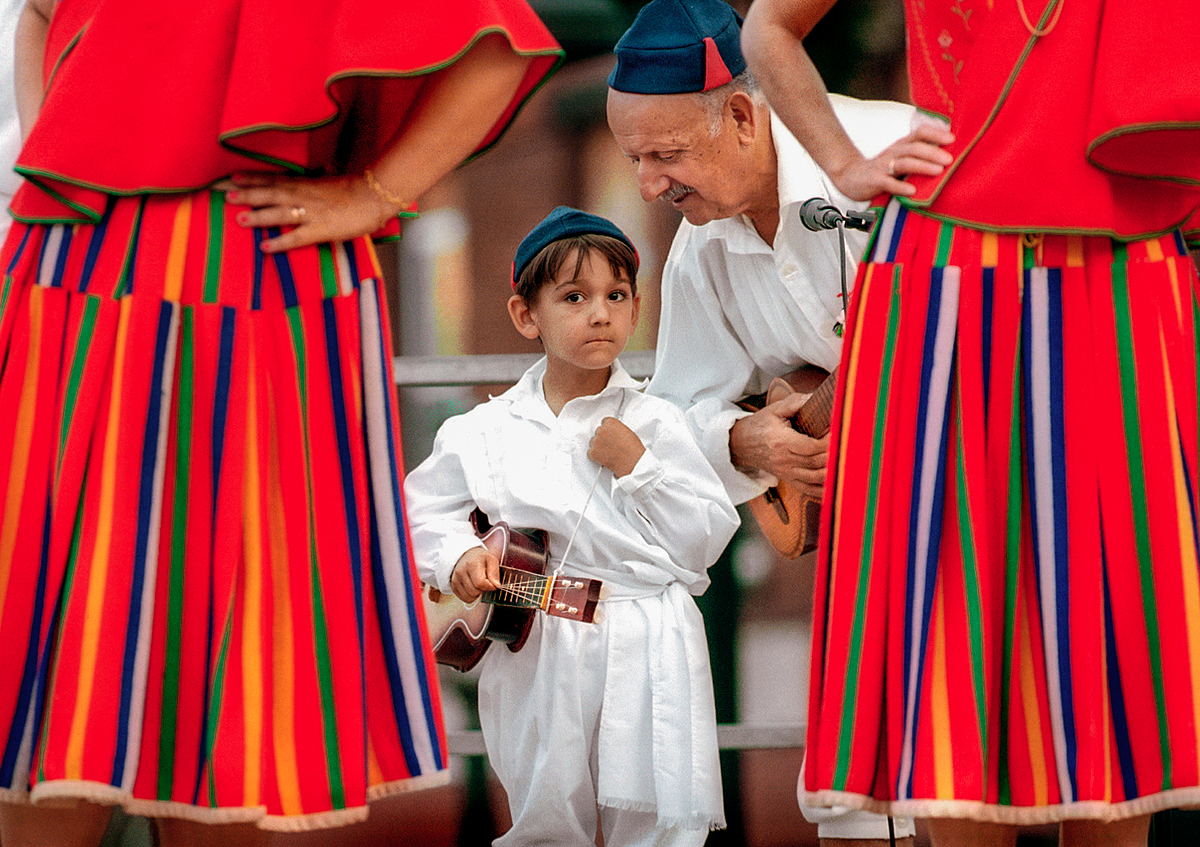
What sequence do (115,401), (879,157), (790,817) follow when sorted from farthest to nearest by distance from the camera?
(790,817)
(879,157)
(115,401)

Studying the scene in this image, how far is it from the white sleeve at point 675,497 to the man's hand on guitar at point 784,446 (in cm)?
12

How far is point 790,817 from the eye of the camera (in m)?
3.34

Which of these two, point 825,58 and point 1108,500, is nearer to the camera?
point 1108,500

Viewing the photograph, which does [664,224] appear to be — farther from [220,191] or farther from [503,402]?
[220,191]

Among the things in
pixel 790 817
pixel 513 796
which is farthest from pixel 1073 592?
pixel 790 817

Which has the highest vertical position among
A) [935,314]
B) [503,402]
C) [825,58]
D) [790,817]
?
[825,58]

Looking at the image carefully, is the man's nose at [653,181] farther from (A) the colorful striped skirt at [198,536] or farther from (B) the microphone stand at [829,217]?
(A) the colorful striped skirt at [198,536]

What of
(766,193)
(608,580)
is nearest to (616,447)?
(608,580)

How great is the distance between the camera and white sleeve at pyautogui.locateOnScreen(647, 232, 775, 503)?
2764 millimetres

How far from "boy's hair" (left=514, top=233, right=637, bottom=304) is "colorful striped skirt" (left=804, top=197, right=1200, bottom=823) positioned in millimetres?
1456

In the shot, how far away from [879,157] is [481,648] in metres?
1.48

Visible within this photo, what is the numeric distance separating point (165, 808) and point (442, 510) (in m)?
1.50

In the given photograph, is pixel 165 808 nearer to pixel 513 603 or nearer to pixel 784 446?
pixel 513 603

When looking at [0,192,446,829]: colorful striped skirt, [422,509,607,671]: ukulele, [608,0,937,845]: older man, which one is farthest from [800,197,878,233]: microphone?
[0,192,446,829]: colorful striped skirt
